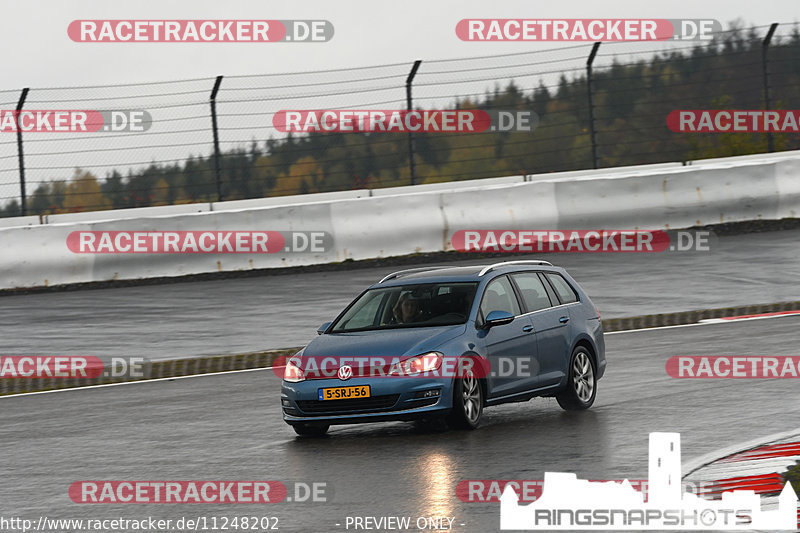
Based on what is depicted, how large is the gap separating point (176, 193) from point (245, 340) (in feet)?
19.4

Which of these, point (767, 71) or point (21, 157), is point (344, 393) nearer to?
point (21, 157)

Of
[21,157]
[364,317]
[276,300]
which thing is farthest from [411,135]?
[364,317]

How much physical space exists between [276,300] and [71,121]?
14.8ft

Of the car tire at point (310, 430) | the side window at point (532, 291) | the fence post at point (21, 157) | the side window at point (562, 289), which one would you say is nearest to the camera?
the car tire at point (310, 430)

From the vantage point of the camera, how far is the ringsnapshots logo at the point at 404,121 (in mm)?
21719

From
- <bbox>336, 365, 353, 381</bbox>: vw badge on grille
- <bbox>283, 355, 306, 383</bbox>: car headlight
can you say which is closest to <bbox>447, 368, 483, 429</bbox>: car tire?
<bbox>336, 365, 353, 381</bbox>: vw badge on grille

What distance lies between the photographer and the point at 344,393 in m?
10.6

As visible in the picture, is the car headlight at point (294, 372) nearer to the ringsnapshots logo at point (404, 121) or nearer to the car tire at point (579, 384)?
the car tire at point (579, 384)

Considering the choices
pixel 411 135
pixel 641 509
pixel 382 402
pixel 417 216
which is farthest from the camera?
pixel 411 135

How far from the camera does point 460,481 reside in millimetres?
8469

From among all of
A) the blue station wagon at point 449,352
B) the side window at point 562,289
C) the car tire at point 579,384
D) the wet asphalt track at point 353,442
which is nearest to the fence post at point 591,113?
the wet asphalt track at point 353,442

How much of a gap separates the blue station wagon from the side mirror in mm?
11

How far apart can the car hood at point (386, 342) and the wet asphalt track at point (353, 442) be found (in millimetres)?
700

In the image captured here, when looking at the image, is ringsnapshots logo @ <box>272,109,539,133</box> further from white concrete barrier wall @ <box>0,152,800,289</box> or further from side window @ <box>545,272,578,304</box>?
side window @ <box>545,272,578,304</box>
